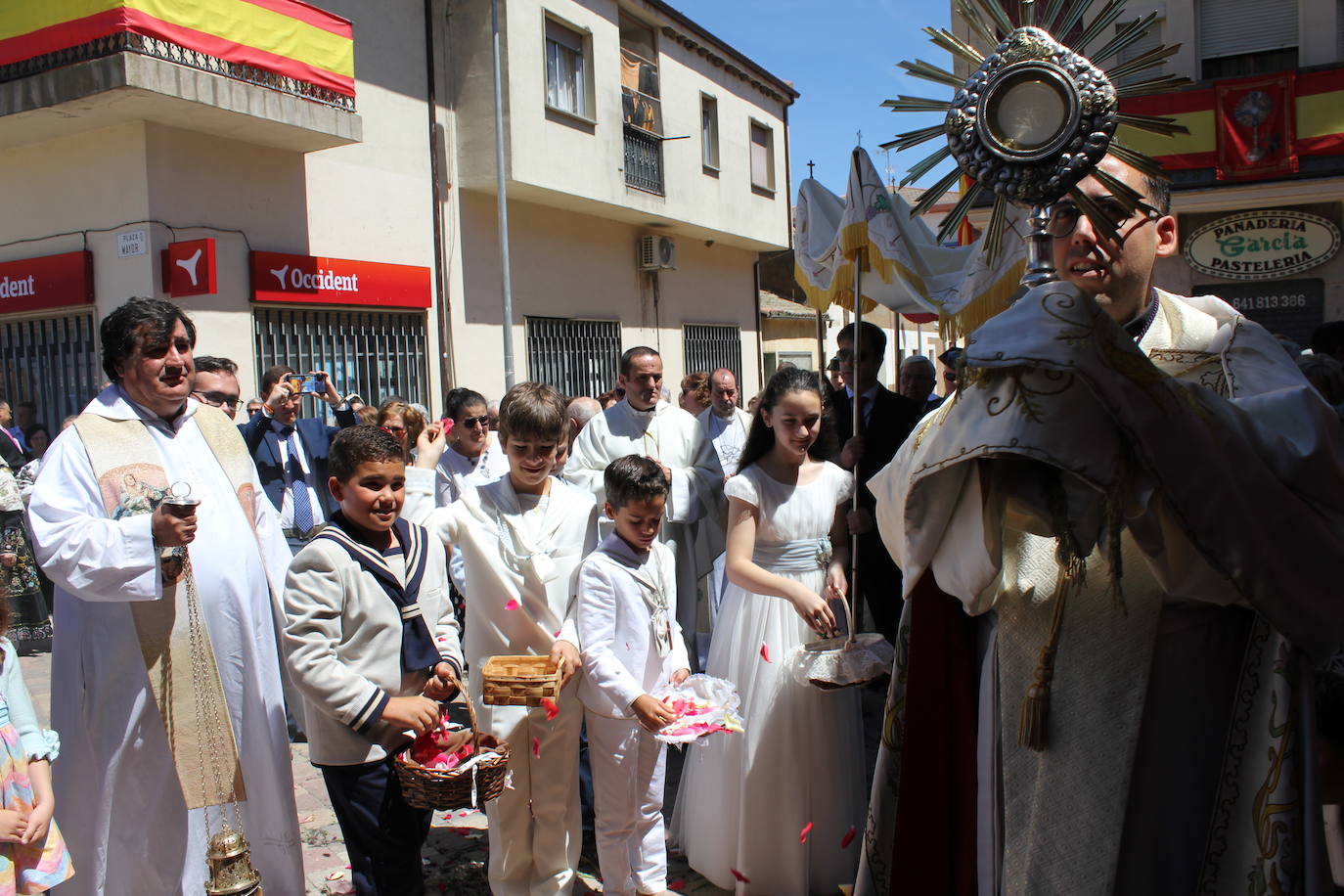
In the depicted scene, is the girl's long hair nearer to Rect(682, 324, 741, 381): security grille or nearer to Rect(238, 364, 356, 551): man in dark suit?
Rect(238, 364, 356, 551): man in dark suit

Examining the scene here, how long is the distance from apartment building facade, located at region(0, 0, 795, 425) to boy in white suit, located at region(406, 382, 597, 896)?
690 centimetres

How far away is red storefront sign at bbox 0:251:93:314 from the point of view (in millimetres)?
9797

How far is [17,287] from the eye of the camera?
10.3 m

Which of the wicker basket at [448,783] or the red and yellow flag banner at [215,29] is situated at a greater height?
the red and yellow flag banner at [215,29]

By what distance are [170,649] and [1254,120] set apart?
43.8 feet

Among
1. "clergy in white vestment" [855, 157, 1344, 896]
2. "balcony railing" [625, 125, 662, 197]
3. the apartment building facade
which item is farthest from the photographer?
"balcony railing" [625, 125, 662, 197]

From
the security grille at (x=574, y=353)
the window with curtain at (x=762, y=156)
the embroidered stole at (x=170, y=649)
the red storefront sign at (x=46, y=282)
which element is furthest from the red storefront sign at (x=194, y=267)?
the window with curtain at (x=762, y=156)

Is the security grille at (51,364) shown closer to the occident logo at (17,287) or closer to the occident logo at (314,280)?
the occident logo at (17,287)

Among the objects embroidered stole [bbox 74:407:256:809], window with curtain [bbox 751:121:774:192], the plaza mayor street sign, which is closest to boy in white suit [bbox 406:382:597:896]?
embroidered stole [bbox 74:407:256:809]

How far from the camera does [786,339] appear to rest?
2402 cm

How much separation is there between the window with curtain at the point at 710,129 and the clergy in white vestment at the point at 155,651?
16.3 meters

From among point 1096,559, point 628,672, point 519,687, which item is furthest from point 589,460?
point 1096,559

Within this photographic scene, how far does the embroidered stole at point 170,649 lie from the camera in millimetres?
3223

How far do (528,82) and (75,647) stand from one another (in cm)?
1179
